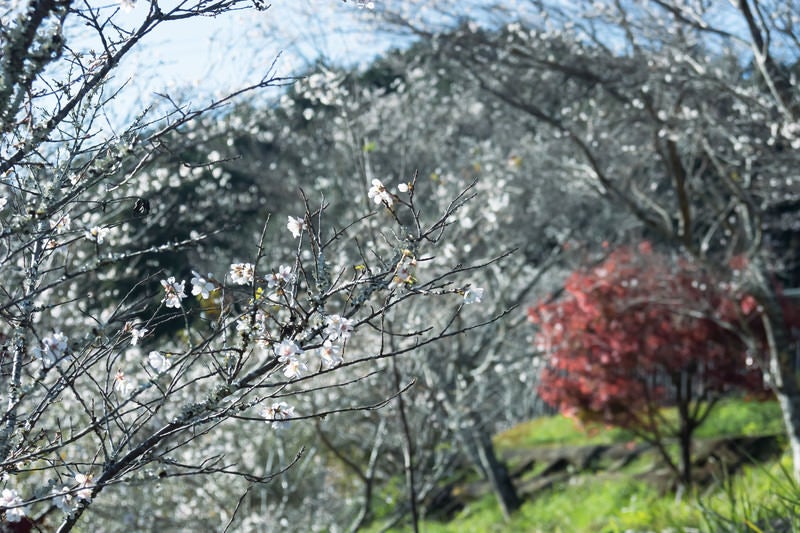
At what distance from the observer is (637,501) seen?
7656mm

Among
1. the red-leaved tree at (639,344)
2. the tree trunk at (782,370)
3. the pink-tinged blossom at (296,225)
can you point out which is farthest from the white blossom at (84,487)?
the red-leaved tree at (639,344)

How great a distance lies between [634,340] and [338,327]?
20.9 feet

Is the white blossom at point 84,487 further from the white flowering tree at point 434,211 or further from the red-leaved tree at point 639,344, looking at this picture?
the red-leaved tree at point 639,344

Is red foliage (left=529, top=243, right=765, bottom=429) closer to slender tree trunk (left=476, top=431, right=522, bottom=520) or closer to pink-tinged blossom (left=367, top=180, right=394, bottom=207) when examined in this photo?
slender tree trunk (left=476, top=431, right=522, bottom=520)

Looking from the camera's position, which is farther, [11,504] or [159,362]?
[159,362]

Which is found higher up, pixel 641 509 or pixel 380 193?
pixel 380 193

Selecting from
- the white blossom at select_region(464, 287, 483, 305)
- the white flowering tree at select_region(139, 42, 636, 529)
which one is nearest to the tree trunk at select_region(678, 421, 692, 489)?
the white flowering tree at select_region(139, 42, 636, 529)

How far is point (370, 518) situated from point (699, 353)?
451 cm

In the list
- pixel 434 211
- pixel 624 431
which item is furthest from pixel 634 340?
pixel 434 211

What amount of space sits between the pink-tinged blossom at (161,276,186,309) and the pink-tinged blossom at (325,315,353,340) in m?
0.43

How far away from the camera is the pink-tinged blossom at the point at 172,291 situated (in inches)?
88.6

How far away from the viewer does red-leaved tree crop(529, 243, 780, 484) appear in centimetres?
793

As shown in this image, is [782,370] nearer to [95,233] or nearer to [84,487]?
[95,233]

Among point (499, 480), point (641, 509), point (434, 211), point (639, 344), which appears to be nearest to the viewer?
point (641, 509)
